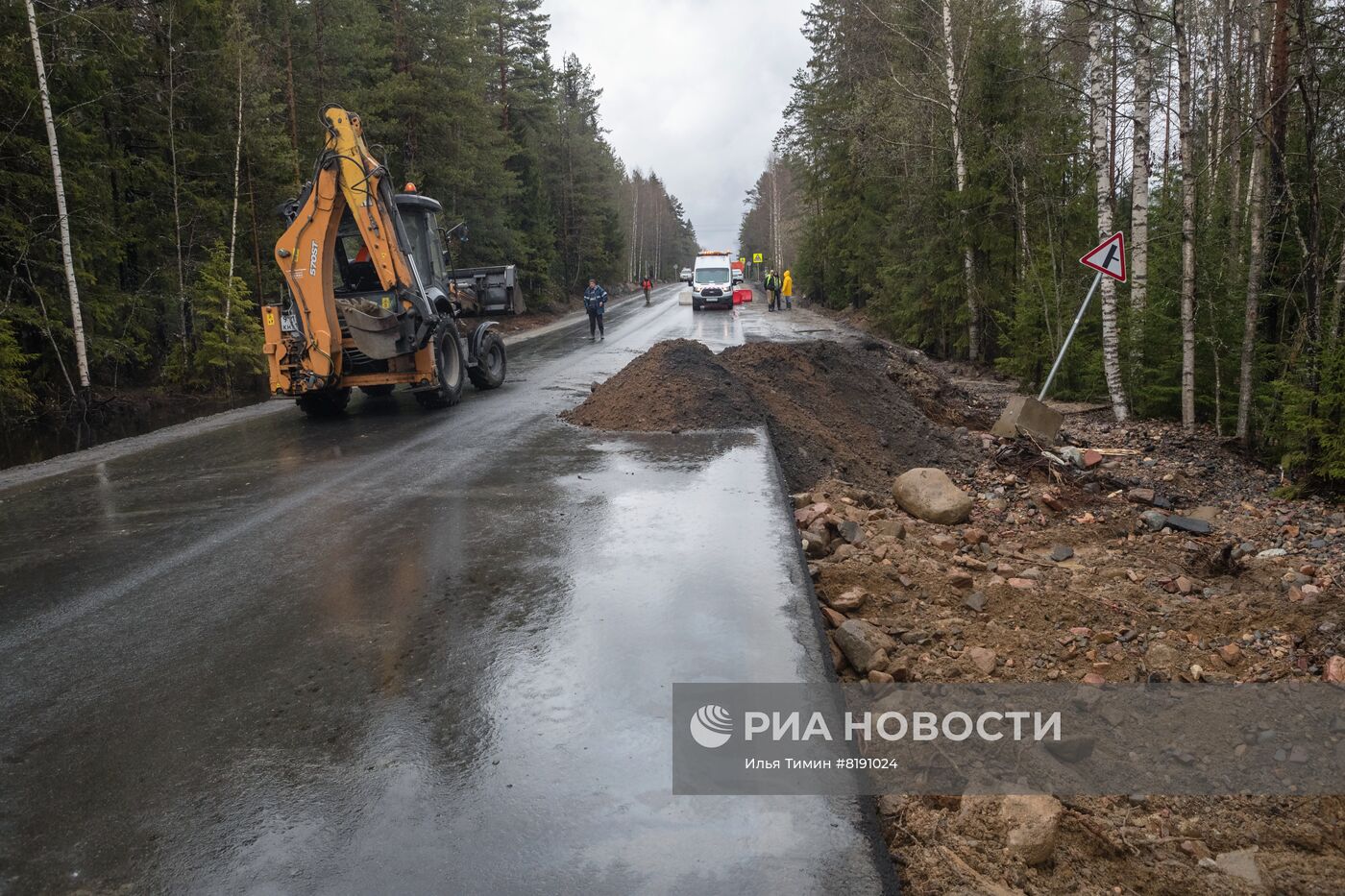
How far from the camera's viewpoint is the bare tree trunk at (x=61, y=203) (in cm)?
1634

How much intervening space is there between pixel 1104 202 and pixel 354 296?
11535 millimetres

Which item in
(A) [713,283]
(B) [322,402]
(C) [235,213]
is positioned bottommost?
(B) [322,402]

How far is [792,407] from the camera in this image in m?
12.0

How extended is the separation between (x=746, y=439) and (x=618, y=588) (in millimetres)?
4686

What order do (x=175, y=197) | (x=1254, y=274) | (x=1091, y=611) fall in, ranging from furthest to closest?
(x=175, y=197), (x=1254, y=274), (x=1091, y=611)

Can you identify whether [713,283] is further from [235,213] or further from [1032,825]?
[1032,825]

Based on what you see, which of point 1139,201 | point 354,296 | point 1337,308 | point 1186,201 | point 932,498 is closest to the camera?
point 932,498

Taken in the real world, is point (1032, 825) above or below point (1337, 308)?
below

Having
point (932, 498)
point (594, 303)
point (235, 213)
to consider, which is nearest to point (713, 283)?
point (594, 303)

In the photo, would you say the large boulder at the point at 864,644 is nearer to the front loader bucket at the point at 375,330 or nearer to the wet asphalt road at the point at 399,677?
the wet asphalt road at the point at 399,677

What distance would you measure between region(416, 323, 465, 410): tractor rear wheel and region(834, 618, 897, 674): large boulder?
9512 millimetres

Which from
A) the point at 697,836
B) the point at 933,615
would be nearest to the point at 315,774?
the point at 697,836

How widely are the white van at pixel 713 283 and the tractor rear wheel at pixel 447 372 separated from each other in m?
27.8

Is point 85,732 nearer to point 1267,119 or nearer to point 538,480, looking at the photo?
point 538,480
